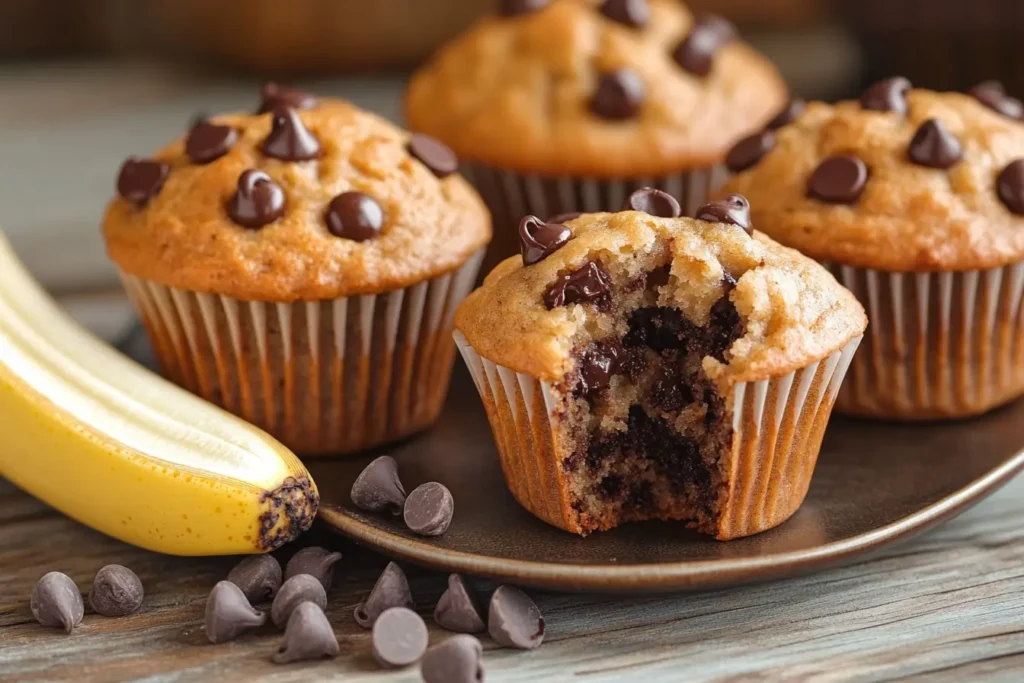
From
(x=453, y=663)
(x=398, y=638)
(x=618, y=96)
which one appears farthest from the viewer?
(x=618, y=96)

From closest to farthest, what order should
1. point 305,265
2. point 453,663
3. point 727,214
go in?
1. point 453,663
2. point 727,214
3. point 305,265

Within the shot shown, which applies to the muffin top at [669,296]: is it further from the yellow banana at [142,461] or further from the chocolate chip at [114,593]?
the chocolate chip at [114,593]

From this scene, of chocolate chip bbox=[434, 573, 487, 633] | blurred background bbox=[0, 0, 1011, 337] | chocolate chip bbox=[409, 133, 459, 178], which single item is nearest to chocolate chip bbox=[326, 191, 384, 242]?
chocolate chip bbox=[409, 133, 459, 178]

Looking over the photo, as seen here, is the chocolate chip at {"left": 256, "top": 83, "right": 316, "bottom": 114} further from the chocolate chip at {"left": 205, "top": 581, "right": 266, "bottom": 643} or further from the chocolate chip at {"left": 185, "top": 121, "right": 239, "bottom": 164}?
the chocolate chip at {"left": 205, "top": 581, "right": 266, "bottom": 643}

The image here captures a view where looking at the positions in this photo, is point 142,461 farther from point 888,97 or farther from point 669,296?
point 888,97

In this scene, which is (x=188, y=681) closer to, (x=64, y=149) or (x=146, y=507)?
(x=146, y=507)

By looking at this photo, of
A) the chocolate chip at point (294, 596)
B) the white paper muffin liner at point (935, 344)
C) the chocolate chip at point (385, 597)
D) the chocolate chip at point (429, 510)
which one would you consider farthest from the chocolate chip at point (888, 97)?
the chocolate chip at point (294, 596)

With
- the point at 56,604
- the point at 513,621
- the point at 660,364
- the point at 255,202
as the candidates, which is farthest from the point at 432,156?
the point at 56,604
